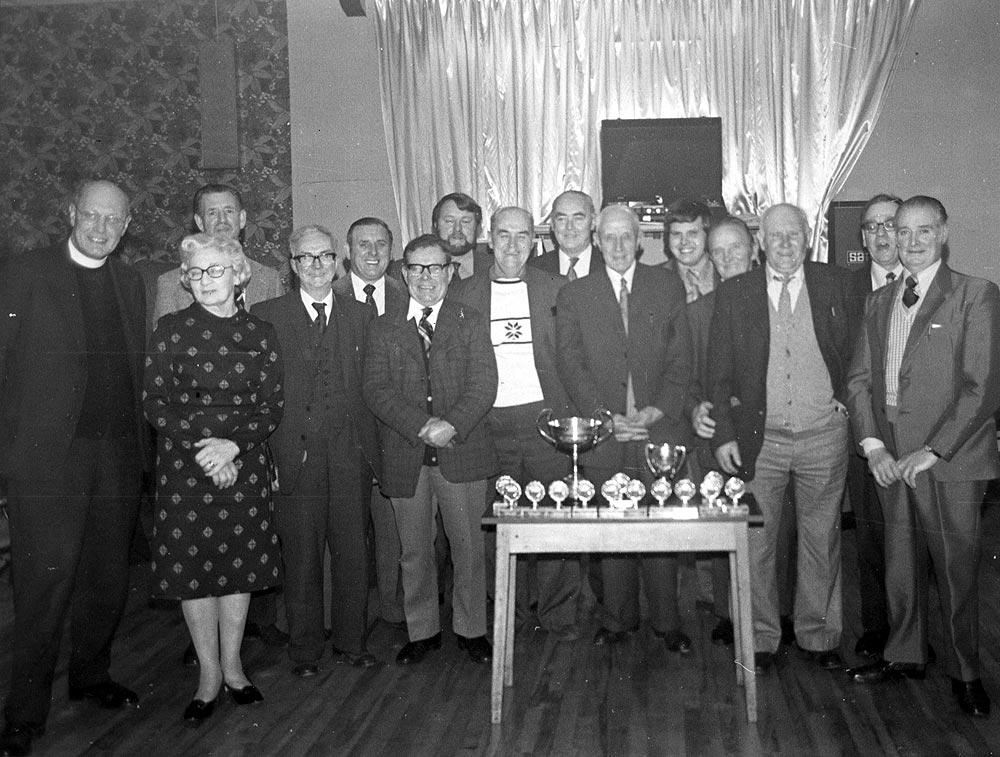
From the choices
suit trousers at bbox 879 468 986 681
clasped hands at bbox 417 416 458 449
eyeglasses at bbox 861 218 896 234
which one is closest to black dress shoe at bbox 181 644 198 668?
clasped hands at bbox 417 416 458 449

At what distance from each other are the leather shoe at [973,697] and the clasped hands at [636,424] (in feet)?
4.46

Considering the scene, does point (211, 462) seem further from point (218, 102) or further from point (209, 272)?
point (218, 102)

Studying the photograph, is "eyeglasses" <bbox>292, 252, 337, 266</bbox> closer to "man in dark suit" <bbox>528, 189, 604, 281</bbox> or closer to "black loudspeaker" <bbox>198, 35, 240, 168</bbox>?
"man in dark suit" <bbox>528, 189, 604, 281</bbox>

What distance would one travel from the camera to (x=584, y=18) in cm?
712

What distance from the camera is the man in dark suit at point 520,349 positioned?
4.10 metres

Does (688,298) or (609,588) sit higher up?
(688,298)

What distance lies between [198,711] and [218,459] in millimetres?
814

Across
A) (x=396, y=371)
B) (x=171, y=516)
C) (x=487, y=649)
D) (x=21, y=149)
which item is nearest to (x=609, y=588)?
(x=487, y=649)

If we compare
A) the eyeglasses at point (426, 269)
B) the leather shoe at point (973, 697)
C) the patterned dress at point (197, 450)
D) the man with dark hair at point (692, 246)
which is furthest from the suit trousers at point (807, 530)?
the patterned dress at point (197, 450)

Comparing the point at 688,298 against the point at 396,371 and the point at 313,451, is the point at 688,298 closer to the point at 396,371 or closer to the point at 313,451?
the point at 396,371

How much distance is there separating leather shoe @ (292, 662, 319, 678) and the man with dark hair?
7.02 ft

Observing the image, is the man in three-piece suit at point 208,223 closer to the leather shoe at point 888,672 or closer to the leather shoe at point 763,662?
the leather shoe at point 763,662

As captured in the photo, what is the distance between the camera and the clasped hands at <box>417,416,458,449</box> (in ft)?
12.6

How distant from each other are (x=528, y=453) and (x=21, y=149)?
5.07 metres
